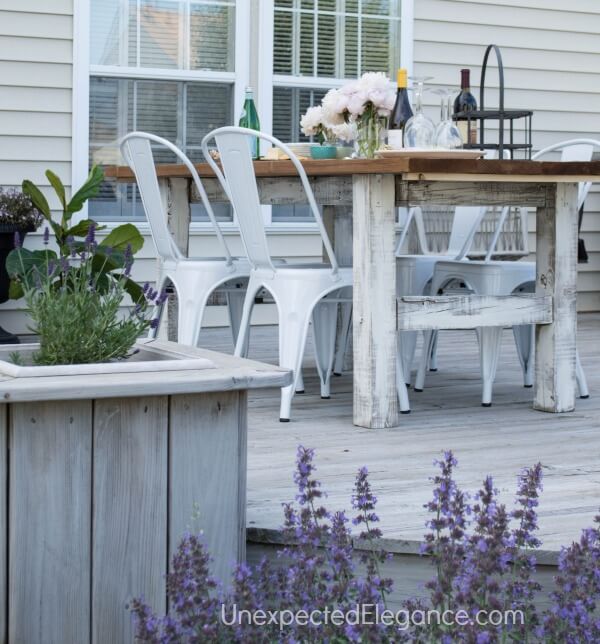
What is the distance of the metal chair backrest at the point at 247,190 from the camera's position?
3855 mm

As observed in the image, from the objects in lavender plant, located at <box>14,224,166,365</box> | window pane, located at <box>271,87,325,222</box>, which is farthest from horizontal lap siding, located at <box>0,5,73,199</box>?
lavender plant, located at <box>14,224,166,365</box>

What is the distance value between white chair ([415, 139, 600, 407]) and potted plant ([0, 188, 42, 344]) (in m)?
2.04

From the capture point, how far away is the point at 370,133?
426 cm

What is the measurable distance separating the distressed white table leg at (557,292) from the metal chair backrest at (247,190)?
68 centimetres

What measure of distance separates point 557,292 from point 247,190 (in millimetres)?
1036

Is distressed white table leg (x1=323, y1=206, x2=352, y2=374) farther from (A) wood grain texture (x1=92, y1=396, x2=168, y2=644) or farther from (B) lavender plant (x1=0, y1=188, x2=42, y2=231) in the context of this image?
(A) wood grain texture (x1=92, y1=396, x2=168, y2=644)

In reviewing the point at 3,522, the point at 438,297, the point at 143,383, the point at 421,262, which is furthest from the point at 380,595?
the point at 421,262

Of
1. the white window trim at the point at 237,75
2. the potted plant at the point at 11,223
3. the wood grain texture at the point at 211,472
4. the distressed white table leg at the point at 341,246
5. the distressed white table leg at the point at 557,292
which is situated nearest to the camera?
the wood grain texture at the point at 211,472

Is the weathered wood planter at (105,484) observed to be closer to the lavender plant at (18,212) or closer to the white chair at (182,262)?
the white chair at (182,262)

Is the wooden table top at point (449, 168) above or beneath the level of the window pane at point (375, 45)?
beneath

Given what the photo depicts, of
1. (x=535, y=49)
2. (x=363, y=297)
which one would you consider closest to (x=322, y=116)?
(x=363, y=297)

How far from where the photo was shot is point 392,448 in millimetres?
3463

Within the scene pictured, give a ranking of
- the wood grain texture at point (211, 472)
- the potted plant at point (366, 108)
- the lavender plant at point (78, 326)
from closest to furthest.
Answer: the wood grain texture at point (211, 472)
the lavender plant at point (78, 326)
the potted plant at point (366, 108)

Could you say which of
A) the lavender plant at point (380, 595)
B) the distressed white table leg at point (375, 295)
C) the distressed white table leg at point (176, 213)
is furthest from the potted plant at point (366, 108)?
the lavender plant at point (380, 595)
